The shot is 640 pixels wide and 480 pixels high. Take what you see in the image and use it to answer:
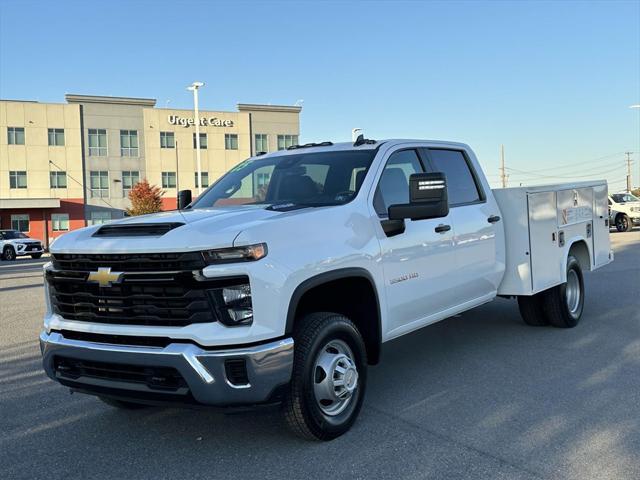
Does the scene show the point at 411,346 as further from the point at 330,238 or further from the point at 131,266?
the point at 131,266

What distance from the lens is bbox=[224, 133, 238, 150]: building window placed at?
6183cm

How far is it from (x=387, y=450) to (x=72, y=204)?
5665cm

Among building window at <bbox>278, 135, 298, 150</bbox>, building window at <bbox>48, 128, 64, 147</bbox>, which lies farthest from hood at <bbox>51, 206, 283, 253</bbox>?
building window at <bbox>278, 135, 298, 150</bbox>

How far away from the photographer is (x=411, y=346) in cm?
663

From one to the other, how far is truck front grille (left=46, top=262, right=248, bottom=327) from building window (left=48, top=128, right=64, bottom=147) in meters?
56.6

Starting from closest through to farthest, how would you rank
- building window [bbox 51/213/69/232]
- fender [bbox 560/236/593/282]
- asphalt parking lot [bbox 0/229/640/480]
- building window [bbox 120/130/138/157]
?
asphalt parking lot [bbox 0/229/640/480] < fender [bbox 560/236/593/282] < building window [bbox 51/213/69/232] < building window [bbox 120/130/138/157]

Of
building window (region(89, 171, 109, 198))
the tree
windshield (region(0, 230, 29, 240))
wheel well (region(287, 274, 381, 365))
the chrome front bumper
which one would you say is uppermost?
building window (region(89, 171, 109, 198))

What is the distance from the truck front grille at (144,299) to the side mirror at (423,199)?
1492 millimetres

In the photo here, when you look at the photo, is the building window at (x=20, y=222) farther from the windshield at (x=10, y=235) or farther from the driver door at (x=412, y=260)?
the driver door at (x=412, y=260)

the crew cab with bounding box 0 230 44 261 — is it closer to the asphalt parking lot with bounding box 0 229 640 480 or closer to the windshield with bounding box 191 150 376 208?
the asphalt parking lot with bounding box 0 229 640 480

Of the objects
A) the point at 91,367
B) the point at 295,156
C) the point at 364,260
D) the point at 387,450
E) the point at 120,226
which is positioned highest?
the point at 295,156

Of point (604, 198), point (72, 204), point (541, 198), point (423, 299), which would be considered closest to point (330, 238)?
point (423, 299)

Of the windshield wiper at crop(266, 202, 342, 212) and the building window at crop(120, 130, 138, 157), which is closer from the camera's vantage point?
the windshield wiper at crop(266, 202, 342, 212)

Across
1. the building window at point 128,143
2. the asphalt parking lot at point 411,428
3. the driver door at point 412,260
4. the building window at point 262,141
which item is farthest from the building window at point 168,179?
the driver door at point 412,260
